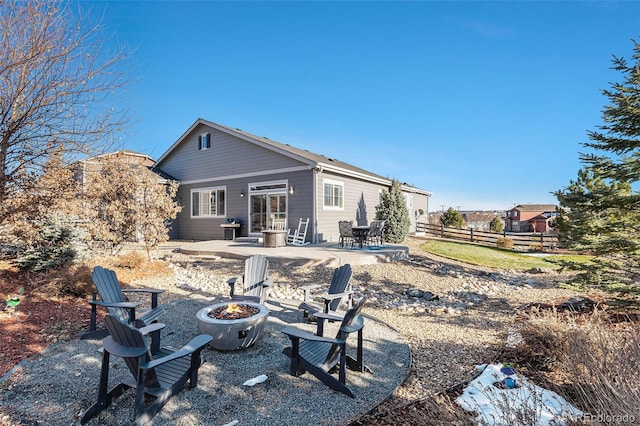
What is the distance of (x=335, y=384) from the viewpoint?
8.81ft

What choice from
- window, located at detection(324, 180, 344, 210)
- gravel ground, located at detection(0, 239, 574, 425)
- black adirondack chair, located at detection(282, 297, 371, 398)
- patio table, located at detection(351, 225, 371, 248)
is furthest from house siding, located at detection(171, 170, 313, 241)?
black adirondack chair, located at detection(282, 297, 371, 398)

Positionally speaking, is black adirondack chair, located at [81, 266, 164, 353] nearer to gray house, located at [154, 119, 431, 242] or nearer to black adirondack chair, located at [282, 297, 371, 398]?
black adirondack chair, located at [282, 297, 371, 398]

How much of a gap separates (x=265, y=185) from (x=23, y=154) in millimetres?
8536

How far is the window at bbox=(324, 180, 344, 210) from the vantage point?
488 inches

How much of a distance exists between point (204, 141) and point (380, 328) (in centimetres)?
1355

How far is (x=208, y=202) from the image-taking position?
1507 centimetres

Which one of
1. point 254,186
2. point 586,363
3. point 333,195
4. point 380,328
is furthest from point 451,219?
point 586,363

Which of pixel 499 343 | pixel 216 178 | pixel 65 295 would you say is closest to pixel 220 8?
pixel 216 178

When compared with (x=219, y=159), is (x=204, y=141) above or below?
above

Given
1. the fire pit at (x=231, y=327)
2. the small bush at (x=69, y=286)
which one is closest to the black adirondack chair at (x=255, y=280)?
the fire pit at (x=231, y=327)

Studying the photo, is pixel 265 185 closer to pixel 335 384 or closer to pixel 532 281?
pixel 532 281

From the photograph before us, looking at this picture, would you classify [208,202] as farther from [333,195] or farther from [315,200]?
[333,195]

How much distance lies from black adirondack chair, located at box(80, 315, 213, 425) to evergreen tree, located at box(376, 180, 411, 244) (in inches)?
448

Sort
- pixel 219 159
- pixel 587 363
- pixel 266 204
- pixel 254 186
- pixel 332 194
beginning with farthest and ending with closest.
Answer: pixel 219 159 < pixel 254 186 < pixel 266 204 < pixel 332 194 < pixel 587 363
